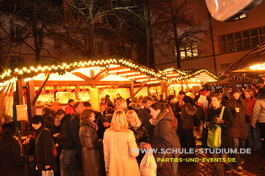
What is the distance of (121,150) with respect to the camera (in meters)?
4.45

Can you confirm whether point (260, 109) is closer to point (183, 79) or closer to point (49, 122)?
point (49, 122)

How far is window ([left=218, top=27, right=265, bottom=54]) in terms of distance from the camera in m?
28.7

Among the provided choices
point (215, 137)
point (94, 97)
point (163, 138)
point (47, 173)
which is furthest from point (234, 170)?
point (94, 97)

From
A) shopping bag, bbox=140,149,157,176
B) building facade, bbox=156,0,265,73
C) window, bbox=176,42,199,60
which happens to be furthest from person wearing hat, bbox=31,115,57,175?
window, bbox=176,42,199,60

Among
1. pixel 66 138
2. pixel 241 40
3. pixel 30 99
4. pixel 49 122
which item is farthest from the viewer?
pixel 241 40

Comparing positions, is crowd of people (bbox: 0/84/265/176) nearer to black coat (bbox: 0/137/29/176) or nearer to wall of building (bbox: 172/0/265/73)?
black coat (bbox: 0/137/29/176)

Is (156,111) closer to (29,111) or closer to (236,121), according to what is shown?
(236,121)

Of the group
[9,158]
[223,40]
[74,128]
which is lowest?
[9,158]

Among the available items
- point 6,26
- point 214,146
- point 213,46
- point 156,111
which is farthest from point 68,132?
point 213,46

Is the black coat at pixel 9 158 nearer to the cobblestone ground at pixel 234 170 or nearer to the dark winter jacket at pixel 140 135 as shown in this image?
the dark winter jacket at pixel 140 135

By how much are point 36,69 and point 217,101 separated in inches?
220

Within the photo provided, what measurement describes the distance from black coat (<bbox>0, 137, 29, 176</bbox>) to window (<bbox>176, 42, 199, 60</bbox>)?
30.8 m

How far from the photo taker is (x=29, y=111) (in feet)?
31.8

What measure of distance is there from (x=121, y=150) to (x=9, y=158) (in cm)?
191
